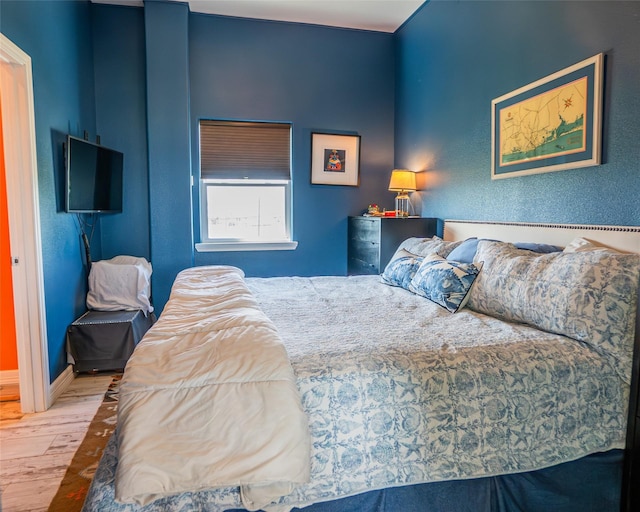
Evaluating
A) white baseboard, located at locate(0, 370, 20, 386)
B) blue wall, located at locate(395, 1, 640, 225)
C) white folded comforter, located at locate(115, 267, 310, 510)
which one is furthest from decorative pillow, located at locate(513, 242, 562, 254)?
white baseboard, located at locate(0, 370, 20, 386)

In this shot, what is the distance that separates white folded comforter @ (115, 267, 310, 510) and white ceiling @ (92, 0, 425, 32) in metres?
3.69

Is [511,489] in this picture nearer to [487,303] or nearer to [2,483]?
[487,303]

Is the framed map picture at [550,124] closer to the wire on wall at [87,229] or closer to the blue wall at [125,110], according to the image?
the blue wall at [125,110]

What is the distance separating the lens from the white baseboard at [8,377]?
3.01m

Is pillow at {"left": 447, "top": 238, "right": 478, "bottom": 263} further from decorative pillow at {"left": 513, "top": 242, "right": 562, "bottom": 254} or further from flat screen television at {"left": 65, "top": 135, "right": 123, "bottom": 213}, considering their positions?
flat screen television at {"left": 65, "top": 135, "right": 123, "bottom": 213}

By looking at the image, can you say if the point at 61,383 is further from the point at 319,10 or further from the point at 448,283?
the point at 319,10

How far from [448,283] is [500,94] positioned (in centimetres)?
157

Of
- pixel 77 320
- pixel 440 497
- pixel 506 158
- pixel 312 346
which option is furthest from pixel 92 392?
pixel 506 158

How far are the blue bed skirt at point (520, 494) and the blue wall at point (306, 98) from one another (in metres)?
3.24

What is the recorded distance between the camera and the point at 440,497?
140 centimetres

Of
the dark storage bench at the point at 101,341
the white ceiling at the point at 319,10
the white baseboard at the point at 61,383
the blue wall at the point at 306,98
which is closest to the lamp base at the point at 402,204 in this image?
the blue wall at the point at 306,98

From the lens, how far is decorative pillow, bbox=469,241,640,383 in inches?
61.4

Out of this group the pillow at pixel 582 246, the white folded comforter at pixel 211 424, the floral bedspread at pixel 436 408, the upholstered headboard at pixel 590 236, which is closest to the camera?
the white folded comforter at pixel 211 424

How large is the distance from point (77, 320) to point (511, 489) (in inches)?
124
